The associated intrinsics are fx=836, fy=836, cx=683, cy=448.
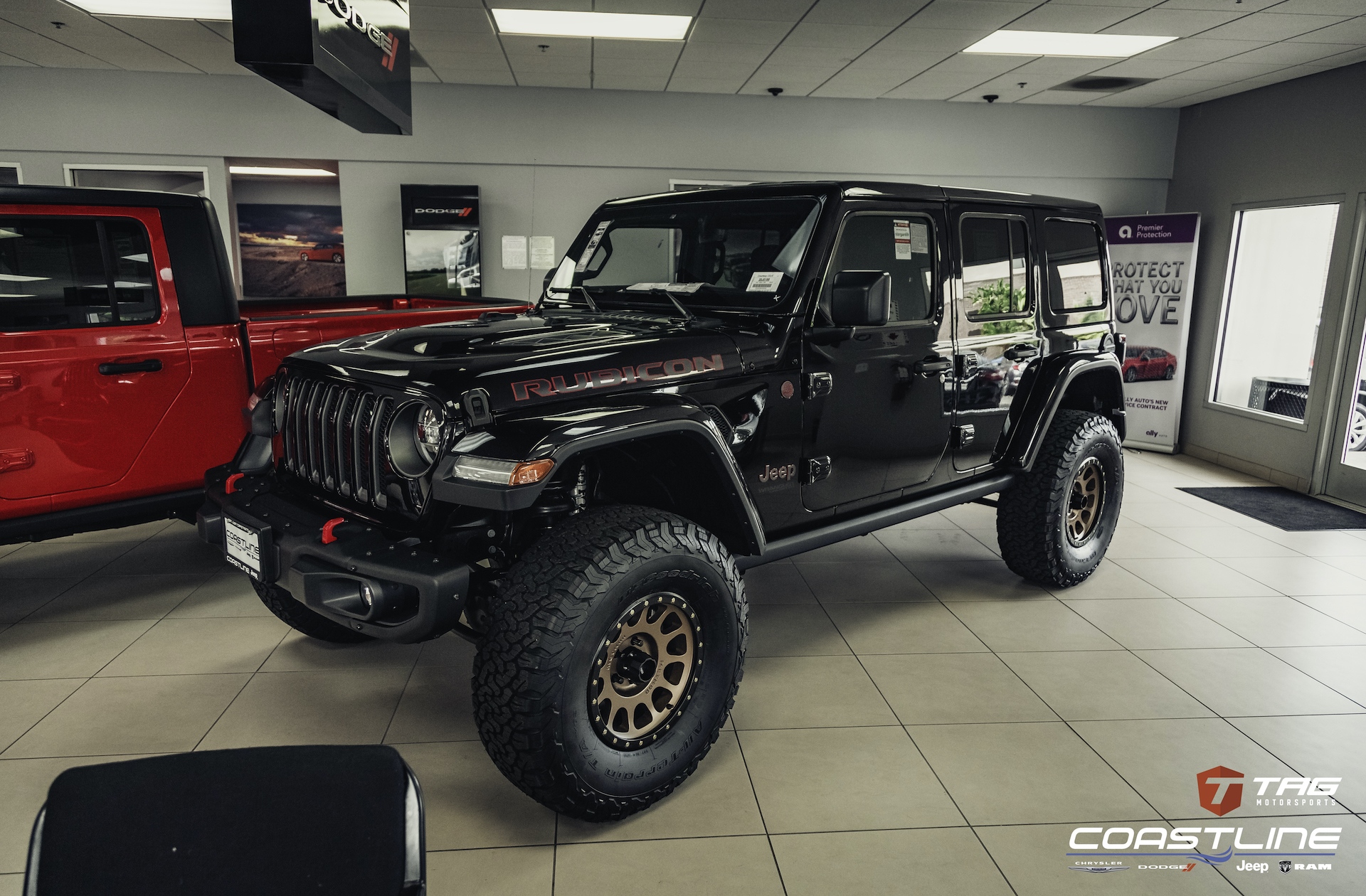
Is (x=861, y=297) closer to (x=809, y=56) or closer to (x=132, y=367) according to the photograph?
(x=132, y=367)

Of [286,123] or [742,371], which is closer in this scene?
[742,371]

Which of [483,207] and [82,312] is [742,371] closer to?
[82,312]

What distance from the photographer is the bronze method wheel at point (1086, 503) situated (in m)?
3.94

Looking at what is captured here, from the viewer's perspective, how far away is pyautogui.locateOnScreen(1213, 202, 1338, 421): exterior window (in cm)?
652

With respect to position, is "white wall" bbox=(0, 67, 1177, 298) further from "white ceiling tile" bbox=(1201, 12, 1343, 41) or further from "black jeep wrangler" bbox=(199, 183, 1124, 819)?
"black jeep wrangler" bbox=(199, 183, 1124, 819)

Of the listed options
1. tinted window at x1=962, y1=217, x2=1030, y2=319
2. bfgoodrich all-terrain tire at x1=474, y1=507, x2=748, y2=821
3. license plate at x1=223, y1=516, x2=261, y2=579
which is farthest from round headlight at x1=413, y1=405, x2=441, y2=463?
tinted window at x1=962, y1=217, x2=1030, y2=319

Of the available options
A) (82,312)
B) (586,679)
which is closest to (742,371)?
(586,679)

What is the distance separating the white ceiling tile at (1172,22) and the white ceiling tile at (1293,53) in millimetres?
706

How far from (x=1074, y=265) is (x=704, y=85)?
14.6ft

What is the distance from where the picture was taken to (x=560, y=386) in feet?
7.12

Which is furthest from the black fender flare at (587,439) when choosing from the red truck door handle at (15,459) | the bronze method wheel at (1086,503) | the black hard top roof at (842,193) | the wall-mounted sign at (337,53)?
the bronze method wheel at (1086,503)

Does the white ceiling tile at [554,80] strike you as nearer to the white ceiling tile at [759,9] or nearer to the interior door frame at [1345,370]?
the white ceiling tile at [759,9]

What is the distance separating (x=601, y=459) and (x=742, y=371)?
1.65 ft

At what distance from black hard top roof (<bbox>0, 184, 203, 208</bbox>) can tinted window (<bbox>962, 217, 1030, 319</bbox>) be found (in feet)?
10.2
